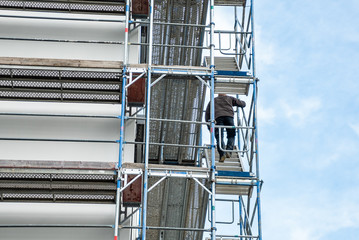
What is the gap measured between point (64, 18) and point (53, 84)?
83.3 inches

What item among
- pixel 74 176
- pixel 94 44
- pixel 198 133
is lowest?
pixel 74 176

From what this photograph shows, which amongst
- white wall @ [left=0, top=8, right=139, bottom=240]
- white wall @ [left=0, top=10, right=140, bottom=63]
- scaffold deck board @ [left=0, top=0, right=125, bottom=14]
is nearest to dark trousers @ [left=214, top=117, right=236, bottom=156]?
white wall @ [left=0, top=8, right=139, bottom=240]

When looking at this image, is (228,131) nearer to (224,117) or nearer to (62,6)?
(224,117)

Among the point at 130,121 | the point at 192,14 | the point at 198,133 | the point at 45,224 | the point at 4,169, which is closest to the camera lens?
the point at 4,169

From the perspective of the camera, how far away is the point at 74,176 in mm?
14219

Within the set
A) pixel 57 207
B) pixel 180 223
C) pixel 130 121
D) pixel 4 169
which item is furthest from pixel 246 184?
pixel 180 223

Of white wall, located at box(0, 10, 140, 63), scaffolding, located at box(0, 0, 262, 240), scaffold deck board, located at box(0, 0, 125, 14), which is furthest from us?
scaffold deck board, located at box(0, 0, 125, 14)

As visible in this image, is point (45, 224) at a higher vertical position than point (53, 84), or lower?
lower

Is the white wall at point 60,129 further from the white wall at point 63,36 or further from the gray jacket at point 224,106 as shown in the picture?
the gray jacket at point 224,106

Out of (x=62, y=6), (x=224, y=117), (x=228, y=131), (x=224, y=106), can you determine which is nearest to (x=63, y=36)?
(x=62, y=6)

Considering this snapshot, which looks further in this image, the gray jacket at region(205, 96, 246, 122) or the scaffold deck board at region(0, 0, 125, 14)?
the scaffold deck board at region(0, 0, 125, 14)

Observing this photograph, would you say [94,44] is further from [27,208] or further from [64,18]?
[27,208]

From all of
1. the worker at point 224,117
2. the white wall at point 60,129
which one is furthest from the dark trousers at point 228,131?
the white wall at point 60,129

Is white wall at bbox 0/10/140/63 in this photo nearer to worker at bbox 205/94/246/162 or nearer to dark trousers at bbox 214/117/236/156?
worker at bbox 205/94/246/162
